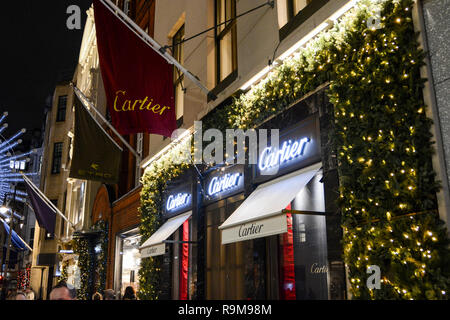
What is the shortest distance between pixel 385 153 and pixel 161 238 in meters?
7.32

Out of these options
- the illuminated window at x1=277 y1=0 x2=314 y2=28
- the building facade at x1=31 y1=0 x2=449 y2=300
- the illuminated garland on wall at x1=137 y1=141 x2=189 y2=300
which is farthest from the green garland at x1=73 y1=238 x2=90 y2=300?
the illuminated window at x1=277 y1=0 x2=314 y2=28

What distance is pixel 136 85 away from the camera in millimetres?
9734

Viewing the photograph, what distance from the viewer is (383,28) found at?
5773 mm

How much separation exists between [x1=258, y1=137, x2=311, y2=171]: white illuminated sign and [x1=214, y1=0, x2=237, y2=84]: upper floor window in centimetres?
288

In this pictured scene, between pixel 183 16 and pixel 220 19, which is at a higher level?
pixel 183 16

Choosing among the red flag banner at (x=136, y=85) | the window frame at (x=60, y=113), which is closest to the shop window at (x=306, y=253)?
the red flag banner at (x=136, y=85)

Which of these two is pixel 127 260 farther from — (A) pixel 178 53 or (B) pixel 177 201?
(A) pixel 178 53

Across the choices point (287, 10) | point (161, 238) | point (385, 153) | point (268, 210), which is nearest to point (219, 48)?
point (287, 10)

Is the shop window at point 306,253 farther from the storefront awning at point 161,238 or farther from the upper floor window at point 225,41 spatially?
the upper floor window at point 225,41

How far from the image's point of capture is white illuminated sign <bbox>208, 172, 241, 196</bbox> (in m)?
9.75

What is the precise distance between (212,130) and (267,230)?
4436mm

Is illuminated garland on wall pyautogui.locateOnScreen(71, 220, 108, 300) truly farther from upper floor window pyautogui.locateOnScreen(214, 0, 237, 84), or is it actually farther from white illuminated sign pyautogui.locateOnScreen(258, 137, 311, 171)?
white illuminated sign pyautogui.locateOnScreen(258, 137, 311, 171)
